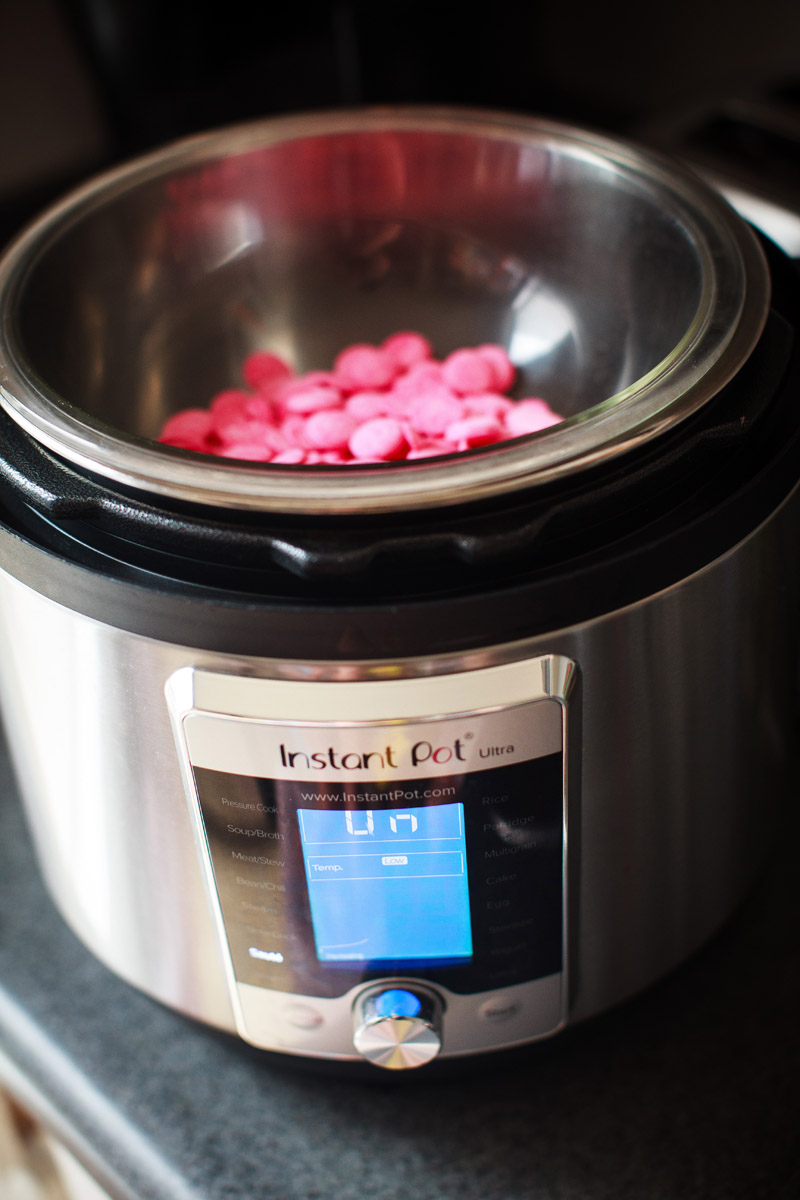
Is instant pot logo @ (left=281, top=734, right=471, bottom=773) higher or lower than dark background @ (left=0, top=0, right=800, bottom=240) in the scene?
lower

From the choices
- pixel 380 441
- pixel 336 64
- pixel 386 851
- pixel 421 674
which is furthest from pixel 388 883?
pixel 336 64

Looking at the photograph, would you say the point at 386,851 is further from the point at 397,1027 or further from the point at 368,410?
the point at 368,410

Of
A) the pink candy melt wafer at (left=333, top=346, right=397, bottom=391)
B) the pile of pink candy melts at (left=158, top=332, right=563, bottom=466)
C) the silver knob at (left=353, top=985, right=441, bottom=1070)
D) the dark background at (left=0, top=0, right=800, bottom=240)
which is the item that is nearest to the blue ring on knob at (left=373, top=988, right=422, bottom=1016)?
the silver knob at (left=353, top=985, right=441, bottom=1070)

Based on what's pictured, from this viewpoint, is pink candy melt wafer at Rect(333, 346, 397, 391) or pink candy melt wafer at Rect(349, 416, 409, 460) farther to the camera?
pink candy melt wafer at Rect(333, 346, 397, 391)

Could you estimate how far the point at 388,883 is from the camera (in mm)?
561

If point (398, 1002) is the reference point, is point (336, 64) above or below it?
above

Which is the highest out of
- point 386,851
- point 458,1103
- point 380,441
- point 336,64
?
point 336,64

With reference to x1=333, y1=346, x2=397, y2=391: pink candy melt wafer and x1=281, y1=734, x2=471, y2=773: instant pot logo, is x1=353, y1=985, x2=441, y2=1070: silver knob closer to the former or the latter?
x1=281, y1=734, x2=471, y2=773: instant pot logo

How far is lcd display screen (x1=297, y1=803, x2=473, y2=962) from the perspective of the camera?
0.54 metres

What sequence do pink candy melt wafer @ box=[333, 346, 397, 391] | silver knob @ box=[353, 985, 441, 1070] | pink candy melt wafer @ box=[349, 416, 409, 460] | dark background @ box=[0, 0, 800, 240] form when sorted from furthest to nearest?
dark background @ box=[0, 0, 800, 240], pink candy melt wafer @ box=[333, 346, 397, 391], pink candy melt wafer @ box=[349, 416, 409, 460], silver knob @ box=[353, 985, 441, 1070]

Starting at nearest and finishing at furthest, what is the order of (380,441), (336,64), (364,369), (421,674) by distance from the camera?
(421,674) → (380,441) → (364,369) → (336,64)

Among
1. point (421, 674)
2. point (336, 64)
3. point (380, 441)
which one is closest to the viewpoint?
point (421, 674)

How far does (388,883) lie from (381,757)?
0.08 metres

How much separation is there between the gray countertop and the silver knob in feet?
0.17
